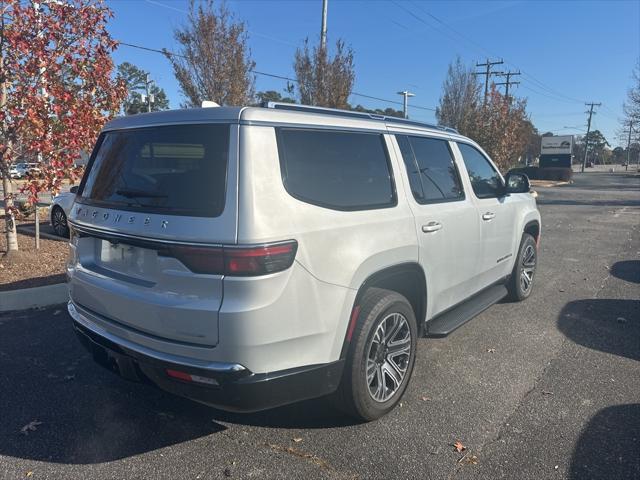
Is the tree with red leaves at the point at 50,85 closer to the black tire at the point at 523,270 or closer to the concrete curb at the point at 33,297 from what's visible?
the concrete curb at the point at 33,297

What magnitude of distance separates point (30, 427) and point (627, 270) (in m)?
8.10

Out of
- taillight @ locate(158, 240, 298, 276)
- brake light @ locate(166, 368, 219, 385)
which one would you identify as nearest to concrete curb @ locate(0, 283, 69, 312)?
brake light @ locate(166, 368, 219, 385)

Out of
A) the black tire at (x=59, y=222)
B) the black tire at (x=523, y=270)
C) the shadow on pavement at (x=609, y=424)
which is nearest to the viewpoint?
the shadow on pavement at (x=609, y=424)

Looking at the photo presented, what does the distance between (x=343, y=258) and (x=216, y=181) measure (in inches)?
32.6

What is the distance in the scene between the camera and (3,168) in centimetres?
666

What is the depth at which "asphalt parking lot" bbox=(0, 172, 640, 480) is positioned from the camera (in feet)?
9.23

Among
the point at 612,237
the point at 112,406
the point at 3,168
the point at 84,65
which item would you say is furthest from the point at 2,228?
the point at 612,237

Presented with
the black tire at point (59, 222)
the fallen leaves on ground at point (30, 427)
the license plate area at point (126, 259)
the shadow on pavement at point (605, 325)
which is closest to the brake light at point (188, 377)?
the license plate area at point (126, 259)

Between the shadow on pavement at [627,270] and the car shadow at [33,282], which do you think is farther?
the shadow on pavement at [627,270]

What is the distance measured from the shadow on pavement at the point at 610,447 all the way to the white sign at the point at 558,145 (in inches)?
1986

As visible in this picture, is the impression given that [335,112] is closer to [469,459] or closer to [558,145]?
[469,459]

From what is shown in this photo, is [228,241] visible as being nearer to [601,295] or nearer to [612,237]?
[601,295]

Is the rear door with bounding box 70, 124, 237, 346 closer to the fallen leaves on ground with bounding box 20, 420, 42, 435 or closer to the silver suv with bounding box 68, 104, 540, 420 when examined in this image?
the silver suv with bounding box 68, 104, 540, 420

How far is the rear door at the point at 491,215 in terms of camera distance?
4574 mm
